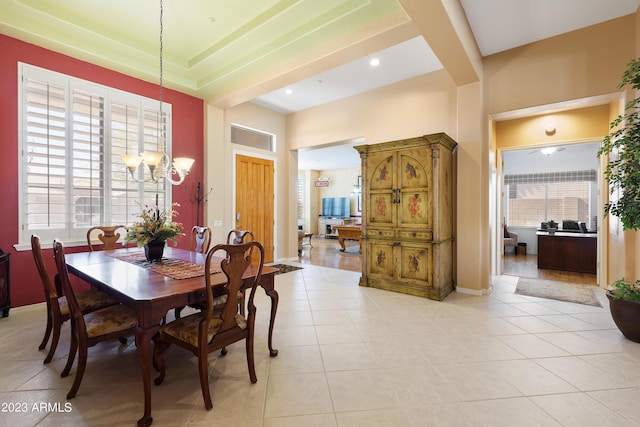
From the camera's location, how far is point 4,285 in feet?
10.2

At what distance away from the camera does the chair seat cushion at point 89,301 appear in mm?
2330

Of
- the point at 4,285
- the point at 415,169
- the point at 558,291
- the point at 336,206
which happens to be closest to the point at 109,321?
the point at 4,285

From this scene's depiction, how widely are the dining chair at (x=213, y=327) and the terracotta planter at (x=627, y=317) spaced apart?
3.33 m

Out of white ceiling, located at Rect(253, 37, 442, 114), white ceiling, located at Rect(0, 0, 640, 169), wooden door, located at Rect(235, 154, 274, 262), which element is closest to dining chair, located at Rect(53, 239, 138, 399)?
white ceiling, located at Rect(0, 0, 640, 169)

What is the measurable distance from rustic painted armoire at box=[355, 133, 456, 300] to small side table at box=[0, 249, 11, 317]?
14.1 ft

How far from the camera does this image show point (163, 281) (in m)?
2.02

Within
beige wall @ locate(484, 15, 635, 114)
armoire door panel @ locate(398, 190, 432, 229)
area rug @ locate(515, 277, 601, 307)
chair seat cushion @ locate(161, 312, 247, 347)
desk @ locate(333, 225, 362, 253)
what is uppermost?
beige wall @ locate(484, 15, 635, 114)

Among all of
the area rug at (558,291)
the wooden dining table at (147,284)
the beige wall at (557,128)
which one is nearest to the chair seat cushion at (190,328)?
the wooden dining table at (147,284)

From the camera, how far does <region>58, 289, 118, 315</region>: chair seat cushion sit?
7.64ft

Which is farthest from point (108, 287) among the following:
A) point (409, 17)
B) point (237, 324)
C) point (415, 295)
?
point (415, 295)

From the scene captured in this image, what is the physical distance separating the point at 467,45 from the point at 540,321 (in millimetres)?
3169

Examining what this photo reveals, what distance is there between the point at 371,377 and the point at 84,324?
196cm

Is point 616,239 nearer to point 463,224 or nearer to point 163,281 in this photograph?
point 463,224

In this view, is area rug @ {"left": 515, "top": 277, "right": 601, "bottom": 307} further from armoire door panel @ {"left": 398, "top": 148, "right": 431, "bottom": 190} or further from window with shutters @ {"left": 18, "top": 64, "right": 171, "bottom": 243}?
window with shutters @ {"left": 18, "top": 64, "right": 171, "bottom": 243}
